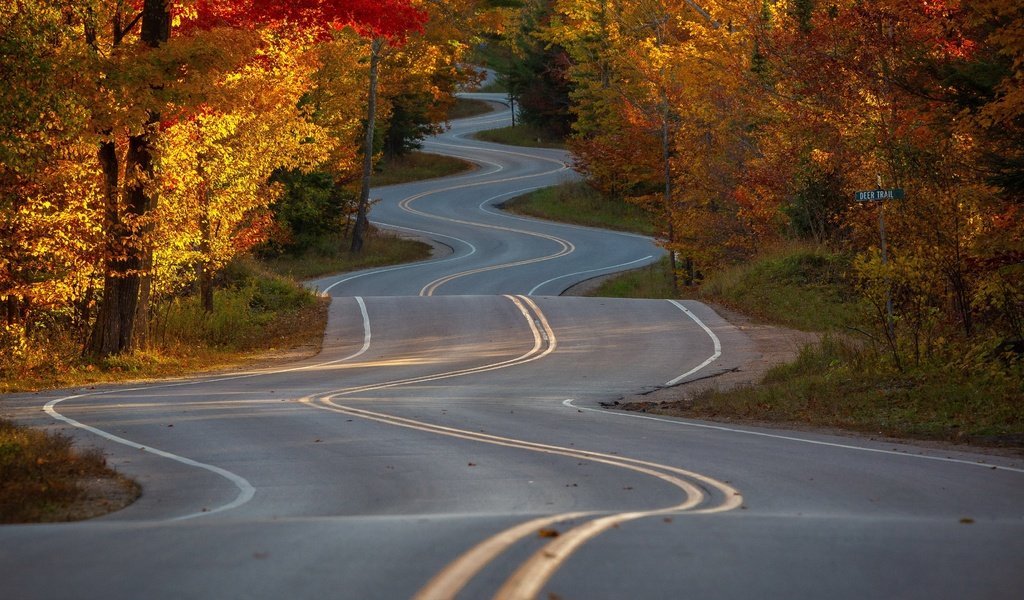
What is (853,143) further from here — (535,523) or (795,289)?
(535,523)

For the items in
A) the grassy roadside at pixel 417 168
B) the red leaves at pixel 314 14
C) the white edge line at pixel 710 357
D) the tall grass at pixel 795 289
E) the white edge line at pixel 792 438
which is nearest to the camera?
the white edge line at pixel 792 438

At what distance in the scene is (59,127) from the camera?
16922mm

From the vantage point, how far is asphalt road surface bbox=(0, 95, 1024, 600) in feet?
17.9

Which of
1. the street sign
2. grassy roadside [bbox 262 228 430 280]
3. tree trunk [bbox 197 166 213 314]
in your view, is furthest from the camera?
grassy roadside [bbox 262 228 430 280]

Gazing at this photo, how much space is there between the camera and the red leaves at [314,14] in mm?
19453

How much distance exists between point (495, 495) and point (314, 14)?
12236 millimetres

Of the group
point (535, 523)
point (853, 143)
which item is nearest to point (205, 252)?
point (853, 143)

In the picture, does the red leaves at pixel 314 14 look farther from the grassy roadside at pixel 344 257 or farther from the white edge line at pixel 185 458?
the grassy roadside at pixel 344 257

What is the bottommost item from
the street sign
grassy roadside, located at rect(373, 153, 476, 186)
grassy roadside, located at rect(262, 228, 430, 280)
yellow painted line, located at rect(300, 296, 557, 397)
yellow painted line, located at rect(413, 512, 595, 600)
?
yellow painted line, located at rect(300, 296, 557, 397)

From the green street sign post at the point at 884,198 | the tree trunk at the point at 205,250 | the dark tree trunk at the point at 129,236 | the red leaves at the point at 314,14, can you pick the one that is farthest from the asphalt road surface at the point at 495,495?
the red leaves at the point at 314,14

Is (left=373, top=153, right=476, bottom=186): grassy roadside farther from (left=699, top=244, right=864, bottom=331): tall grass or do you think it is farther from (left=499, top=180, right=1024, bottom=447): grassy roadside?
(left=499, top=180, right=1024, bottom=447): grassy roadside

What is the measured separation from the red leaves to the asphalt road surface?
20.9 feet

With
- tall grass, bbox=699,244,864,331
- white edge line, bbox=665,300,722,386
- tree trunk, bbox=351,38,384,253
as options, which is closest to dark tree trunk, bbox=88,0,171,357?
white edge line, bbox=665,300,722,386

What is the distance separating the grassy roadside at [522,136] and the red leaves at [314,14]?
67174mm
